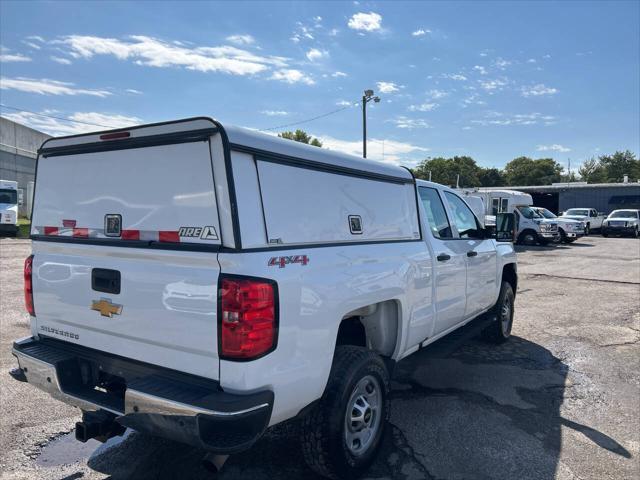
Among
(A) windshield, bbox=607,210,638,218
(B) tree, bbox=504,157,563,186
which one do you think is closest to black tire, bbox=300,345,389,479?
(A) windshield, bbox=607,210,638,218

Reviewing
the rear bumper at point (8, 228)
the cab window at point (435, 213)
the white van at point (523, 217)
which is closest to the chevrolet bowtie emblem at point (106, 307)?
the cab window at point (435, 213)

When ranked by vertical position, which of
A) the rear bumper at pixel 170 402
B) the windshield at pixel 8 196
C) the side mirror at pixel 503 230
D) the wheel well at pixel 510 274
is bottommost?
the rear bumper at pixel 170 402

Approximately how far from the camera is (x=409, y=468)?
3.33 m

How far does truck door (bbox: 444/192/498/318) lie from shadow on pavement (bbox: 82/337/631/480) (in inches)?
32.5

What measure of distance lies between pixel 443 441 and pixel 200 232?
252 centimetres

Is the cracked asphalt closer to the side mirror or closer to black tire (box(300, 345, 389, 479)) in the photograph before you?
black tire (box(300, 345, 389, 479))

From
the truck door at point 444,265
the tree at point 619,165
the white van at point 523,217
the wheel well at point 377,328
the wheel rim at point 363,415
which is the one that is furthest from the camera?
the tree at point 619,165

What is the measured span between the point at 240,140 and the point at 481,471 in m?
2.71

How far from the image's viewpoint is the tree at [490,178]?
10688cm

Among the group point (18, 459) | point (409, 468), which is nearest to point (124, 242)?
point (18, 459)

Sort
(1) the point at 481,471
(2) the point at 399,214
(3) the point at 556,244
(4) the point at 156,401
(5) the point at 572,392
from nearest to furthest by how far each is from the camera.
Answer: (4) the point at 156,401 < (1) the point at 481,471 < (2) the point at 399,214 < (5) the point at 572,392 < (3) the point at 556,244

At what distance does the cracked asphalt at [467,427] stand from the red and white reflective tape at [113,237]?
1589mm

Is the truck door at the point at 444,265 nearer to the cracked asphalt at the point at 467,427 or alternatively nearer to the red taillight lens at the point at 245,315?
the cracked asphalt at the point at 467,427

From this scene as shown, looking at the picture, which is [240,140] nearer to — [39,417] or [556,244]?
[39,417]
